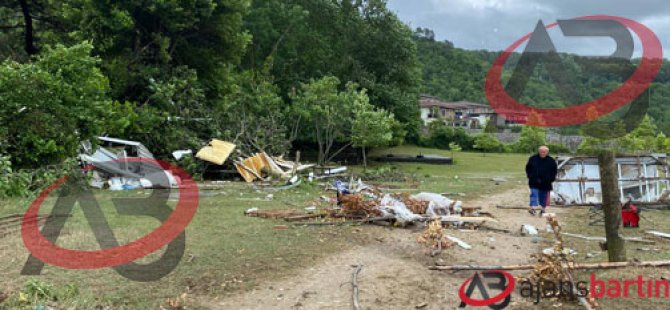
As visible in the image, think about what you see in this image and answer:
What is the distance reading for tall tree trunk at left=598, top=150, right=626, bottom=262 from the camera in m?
6.00

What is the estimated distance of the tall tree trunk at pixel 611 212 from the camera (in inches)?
236

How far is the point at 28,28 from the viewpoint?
2052 cm

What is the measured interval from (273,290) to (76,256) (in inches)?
118

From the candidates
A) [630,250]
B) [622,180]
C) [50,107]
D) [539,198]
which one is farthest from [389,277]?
[50,107]

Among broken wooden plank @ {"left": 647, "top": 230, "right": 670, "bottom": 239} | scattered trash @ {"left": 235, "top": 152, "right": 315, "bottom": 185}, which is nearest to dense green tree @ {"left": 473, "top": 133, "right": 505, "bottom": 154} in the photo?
scattered trash @ {"left": 235, "top": 152, "right": 315, "bottom": 185}

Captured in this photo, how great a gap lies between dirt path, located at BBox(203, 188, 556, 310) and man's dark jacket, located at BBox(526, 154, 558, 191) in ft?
7.22

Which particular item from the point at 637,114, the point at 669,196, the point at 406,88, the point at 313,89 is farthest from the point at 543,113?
the point at 669,196

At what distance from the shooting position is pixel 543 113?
54219 mm

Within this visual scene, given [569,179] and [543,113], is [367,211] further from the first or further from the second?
[543,113]

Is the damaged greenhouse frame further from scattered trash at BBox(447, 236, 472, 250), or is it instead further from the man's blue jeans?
scattered trash at BBox(447, 236, 472, 250)

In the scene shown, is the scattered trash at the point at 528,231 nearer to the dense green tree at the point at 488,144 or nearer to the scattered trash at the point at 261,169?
the scattered trash at the point at 261,169

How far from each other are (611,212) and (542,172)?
423 centimetres

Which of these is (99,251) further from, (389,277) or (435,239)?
(435,239)

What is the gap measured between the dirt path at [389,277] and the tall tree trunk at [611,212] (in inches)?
44.0
